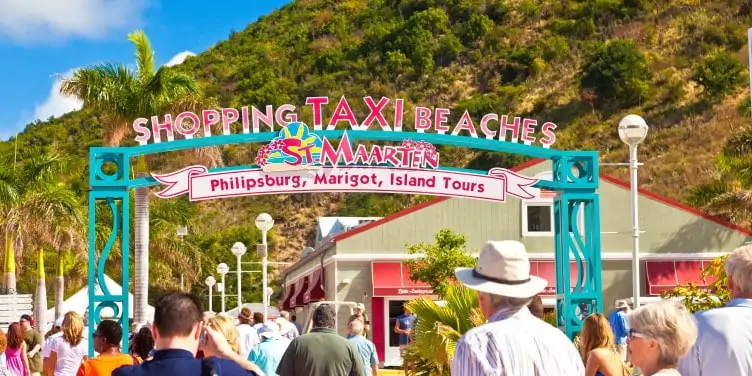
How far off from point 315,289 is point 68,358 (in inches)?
1174

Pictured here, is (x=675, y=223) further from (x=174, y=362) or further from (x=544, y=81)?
(x=544, y=81)

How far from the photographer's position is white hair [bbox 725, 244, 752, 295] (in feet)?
19.3

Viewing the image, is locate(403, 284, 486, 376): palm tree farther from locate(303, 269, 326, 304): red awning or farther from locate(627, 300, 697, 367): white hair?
locate(303, 269, 326, 304): red awning

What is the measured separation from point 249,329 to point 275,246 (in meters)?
84.7

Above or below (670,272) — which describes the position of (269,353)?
below

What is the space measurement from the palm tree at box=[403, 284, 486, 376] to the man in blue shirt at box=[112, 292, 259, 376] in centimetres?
979

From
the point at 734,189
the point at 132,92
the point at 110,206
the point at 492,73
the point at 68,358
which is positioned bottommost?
the point at 68,358

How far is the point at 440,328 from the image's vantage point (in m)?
14.7

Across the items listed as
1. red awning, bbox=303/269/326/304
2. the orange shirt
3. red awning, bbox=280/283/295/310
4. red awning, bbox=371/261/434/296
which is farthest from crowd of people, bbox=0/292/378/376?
red awning, bbox=280/283/295/310

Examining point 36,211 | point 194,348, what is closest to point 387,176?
point 194,348

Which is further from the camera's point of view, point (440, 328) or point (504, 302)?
point (440, 328)

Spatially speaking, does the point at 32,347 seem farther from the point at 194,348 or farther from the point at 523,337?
the point at 523,337

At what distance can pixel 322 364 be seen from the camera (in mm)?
9570

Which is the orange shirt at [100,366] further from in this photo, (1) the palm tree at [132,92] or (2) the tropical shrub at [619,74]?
(2) the tropical shrub at [619,74]
